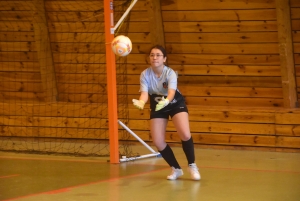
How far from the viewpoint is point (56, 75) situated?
462 inches

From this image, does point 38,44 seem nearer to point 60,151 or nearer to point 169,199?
point 60,151

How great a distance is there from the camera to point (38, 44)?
11352mm

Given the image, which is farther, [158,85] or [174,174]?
[174,174]

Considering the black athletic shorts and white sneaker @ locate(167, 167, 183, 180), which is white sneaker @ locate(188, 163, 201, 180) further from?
the black athletic shorts

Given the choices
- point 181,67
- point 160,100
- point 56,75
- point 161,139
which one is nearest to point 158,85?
point 160,100

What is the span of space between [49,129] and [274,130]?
401cm

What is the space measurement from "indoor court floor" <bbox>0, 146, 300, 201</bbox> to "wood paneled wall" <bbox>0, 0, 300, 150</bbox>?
654 mm

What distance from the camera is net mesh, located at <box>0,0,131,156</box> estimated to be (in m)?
11.1

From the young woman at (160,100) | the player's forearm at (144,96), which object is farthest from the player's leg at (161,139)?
the player's forearm at (144,96)

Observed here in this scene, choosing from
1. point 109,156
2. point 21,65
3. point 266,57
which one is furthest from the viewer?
point 21,65

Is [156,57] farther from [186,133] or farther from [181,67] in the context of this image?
[181,67]

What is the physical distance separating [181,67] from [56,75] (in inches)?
95.1

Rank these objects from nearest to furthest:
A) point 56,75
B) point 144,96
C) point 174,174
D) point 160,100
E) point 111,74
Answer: point 144,96, point 160,100, point 174,174, point 111,74, point 56,75

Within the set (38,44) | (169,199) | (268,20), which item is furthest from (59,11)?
(169,199)
